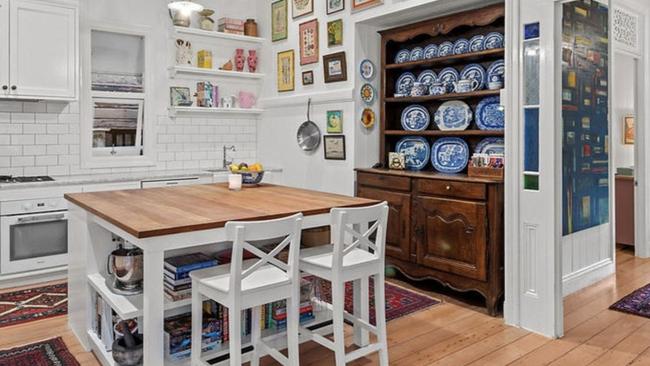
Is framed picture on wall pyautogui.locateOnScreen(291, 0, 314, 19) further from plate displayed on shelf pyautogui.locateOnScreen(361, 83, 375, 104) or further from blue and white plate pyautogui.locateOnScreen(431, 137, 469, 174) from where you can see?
blue and white plate pyautogui.locateOnScreen(431, 137, 469, 174)

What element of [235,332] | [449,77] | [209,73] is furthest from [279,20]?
[235,332]

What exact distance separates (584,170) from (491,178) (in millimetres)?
1109

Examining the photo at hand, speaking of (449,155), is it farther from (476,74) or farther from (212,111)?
(212,111)

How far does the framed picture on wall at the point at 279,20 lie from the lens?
593cm

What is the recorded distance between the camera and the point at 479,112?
4.44 m

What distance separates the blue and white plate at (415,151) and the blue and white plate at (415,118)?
4.8 inches

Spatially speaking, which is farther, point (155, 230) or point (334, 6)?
point (334, 6)

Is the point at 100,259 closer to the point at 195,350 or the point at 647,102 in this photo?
the point at 195,350

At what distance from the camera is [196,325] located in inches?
99.2

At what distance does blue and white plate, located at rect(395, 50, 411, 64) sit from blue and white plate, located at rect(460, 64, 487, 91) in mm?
684

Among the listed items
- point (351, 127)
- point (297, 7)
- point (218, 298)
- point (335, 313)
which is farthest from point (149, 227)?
point (297, 7)

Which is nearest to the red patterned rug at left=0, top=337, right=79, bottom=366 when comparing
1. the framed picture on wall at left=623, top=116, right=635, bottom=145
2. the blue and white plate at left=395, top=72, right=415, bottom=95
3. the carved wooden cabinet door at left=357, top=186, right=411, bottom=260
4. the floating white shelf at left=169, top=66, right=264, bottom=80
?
the carved wooden cabinet door at left=357, top=186, right=411, bottom=260

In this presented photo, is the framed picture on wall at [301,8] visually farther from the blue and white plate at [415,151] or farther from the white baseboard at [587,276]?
the white baseboard at [587,276]

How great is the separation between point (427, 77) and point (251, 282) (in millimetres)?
3189
